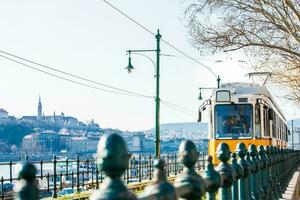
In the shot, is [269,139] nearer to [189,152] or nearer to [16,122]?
[189,152]

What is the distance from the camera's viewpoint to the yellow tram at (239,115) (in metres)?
19.2

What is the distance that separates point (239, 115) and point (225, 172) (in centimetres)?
1718

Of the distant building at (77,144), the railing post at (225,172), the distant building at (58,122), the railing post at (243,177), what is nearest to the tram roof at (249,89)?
the railing post at (243,177)

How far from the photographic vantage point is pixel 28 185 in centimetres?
120

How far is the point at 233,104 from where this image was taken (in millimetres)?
19750

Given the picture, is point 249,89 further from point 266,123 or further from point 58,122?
point 58,122

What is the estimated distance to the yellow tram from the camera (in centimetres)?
1923

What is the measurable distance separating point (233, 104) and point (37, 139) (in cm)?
8140

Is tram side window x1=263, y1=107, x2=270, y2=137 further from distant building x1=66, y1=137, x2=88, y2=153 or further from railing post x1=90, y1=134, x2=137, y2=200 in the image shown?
distant building x1=66, y1=137, x2=88, y2=153

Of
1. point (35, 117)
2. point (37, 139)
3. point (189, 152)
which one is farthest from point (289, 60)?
point (35, 117)

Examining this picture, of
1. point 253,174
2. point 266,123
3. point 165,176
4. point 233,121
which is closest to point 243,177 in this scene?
point 253,174

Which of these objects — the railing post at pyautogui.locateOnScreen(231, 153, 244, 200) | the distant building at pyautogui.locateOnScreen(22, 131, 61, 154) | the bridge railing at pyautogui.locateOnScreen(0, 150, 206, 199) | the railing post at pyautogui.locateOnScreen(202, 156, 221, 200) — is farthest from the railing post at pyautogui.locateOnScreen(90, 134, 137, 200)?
the distant building at pyautogui.locateOnScreen(22, 131, 61, 154)

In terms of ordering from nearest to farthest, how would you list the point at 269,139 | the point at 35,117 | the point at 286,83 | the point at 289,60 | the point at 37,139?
the point at 289,60 < the point at 269,139 < the point at 286,83 < the point at 37,139 < the point at 35,117

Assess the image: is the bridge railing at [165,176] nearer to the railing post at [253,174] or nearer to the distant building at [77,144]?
the railing post at [253,174]
